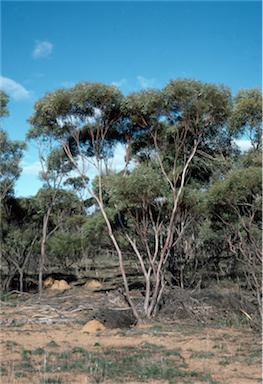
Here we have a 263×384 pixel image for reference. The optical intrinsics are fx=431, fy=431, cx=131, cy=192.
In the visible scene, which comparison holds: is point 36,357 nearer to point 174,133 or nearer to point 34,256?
point 174,133

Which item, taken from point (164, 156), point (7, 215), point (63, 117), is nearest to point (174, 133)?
point (164, 156)

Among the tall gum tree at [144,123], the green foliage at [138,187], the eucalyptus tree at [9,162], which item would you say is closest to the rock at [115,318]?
the tall gum tree at [144,123]

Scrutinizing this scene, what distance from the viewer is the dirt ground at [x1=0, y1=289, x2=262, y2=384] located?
7.34 meters

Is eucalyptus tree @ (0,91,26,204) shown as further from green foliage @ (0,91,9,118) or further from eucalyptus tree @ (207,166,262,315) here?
eucalyptus tree @ (207,166,262,315)

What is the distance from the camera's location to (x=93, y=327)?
11.9 m

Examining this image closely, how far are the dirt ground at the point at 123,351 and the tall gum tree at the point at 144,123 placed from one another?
1.98 m

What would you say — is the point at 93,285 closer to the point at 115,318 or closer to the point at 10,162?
the point at 10,162

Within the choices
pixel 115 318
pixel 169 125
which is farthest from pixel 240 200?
pixel 115 318

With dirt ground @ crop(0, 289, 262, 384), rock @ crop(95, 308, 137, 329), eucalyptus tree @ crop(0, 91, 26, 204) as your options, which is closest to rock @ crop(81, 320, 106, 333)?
dirt ground @ crop(0, 289, 262, 384)

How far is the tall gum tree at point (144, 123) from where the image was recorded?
1328cm

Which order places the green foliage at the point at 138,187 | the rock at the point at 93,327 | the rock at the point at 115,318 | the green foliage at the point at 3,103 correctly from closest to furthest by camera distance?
the rock at the point at 93,327 → the rock at the point at 115,318 → the green foliage at the point at 138,187 → the green foliage at the point at 3,103

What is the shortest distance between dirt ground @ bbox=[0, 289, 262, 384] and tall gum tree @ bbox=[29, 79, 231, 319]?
1980 millimetres

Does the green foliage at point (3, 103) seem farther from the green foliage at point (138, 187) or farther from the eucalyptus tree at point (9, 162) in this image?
the green foliage at point (138, 187)

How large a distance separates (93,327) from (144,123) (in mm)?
6465
